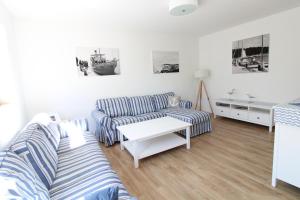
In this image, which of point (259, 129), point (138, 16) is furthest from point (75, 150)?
point (259, 129)

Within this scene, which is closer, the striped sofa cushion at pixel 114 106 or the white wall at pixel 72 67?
the white wall at pixel 72 67

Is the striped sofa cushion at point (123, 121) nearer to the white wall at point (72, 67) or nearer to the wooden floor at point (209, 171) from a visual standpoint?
the wooden floor at point (209, 171)

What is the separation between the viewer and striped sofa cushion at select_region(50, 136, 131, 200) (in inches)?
48.0

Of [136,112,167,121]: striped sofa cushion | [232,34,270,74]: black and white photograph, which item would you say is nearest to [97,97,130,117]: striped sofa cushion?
[136,112,167,121]: striped sofa cushion

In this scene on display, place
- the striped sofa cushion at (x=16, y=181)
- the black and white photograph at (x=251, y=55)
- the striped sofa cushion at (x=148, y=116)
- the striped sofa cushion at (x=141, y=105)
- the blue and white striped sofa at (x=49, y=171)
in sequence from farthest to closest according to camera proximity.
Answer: the striped sofa cushion at (x=141, y=105) < the black and white photograph at (x=251, y=55) < the striped sofa cushion at (x=148, y=116) < the blue and white striped sofa at (x=49, y=171) < the striped sofa cushion at (x=16, y=181)

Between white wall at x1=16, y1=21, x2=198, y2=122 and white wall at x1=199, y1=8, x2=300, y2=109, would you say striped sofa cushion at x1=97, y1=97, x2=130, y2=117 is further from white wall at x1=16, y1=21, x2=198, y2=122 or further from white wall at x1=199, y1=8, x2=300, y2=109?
white wall at x1=199, y1=8, x2=300, y2=109

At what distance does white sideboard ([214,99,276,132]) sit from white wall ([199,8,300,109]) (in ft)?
1.03

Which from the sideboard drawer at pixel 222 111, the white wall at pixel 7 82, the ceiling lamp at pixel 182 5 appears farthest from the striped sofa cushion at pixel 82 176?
the sideboard drawer at pixel 222 111

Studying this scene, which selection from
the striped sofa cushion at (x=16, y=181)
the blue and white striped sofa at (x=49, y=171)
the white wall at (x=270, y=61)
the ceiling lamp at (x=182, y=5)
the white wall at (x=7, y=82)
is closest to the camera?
the striped sofa cushion at (x=16, y=181)

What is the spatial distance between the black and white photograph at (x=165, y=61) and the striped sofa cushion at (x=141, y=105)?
822 millimetres

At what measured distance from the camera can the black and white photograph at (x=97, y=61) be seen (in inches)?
129

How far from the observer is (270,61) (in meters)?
3.39

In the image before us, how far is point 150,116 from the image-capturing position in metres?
3.34

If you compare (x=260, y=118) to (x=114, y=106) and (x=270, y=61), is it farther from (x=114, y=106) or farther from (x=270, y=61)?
(x=114, y=106)
